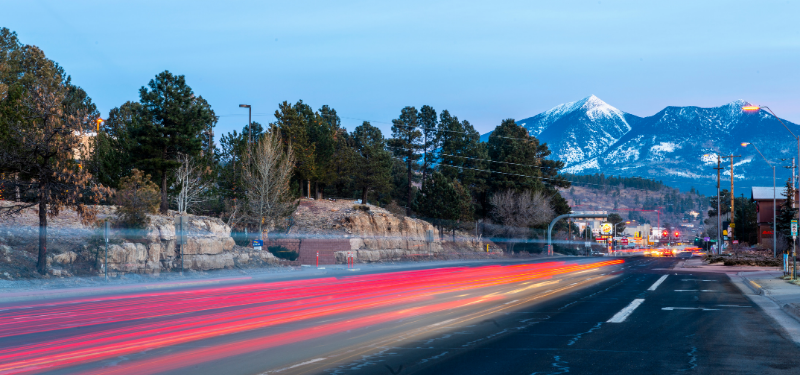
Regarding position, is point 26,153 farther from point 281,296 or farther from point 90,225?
point 281,296

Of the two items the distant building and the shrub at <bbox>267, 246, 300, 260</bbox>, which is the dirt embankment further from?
the distant building

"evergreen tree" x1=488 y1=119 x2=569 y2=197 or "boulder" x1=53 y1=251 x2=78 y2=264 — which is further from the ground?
"evergreen tree" x1=488 y1=119 x2=569 y2=197

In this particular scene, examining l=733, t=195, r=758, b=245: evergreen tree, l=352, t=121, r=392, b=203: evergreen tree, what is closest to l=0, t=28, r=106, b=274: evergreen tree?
l=352, t=121, r=392, b=203: evergreen tree

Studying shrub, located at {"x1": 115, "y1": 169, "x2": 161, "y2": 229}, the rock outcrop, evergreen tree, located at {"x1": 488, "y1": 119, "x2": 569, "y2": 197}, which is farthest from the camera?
evergreen tree, located at {"x1": 488, "y1": 119, "x2": 569, "y2": 197}

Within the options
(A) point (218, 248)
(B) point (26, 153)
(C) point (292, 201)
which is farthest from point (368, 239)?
(B) point (26, 153)

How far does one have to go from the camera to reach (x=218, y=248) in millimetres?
36000

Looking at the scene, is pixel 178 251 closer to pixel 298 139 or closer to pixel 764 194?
pixel 298 139

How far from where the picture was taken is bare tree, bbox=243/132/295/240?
43.1m

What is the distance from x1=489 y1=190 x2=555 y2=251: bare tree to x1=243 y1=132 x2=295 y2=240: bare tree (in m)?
38.6

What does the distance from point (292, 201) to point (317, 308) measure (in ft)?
107

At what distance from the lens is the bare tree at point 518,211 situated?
78250mm

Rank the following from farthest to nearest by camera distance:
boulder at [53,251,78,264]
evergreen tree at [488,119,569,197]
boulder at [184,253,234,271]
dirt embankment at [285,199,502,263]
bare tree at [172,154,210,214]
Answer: evergreen tree at [488,119,569,197], dirt embankment at [285,199,502,263], bare tree at [172,154,210,214], boulder at [184,253,234,271], boulder at [53,251,78,264]

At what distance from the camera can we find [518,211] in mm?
78625

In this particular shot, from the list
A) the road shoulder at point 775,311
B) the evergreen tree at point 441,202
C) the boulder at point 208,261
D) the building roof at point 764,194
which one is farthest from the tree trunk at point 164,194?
the building roof at point 764,194
